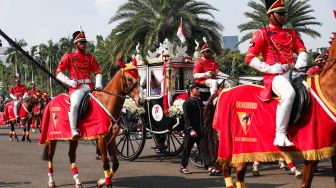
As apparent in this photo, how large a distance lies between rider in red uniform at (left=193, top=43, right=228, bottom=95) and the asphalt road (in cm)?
211

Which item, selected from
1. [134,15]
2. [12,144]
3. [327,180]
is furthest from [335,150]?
[134,15]

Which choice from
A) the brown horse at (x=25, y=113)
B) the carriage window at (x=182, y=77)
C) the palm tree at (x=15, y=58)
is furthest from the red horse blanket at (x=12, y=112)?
the palm tree at (x=15, y=58)

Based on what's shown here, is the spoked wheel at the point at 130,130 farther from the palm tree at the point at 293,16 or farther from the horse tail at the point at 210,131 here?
the palm tree at the point at 293,16

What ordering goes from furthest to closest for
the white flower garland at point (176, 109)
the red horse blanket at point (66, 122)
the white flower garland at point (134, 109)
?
the white flower garland at point (134, 109)
the white flower garland at point (176, 109)
the red horse blanket at point (66, 122)

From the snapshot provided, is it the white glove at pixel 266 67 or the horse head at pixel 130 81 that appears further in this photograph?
the horse head at pixel 130 81

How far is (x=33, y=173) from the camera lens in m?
11.0

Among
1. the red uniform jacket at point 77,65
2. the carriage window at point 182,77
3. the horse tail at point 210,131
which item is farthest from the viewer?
the carriage window at point 182,77

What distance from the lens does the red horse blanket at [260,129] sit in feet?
19.1

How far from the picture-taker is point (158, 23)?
3045 centimetres

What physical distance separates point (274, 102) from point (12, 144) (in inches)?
572

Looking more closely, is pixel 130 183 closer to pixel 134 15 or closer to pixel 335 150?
pixel 335 150

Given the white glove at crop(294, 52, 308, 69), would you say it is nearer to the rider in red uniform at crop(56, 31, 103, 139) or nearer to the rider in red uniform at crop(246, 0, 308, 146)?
the rider in red uniform at crop(246, 0, 308, 146)

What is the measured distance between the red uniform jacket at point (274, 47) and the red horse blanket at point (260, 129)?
0.98 ft

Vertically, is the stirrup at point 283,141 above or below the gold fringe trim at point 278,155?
above
